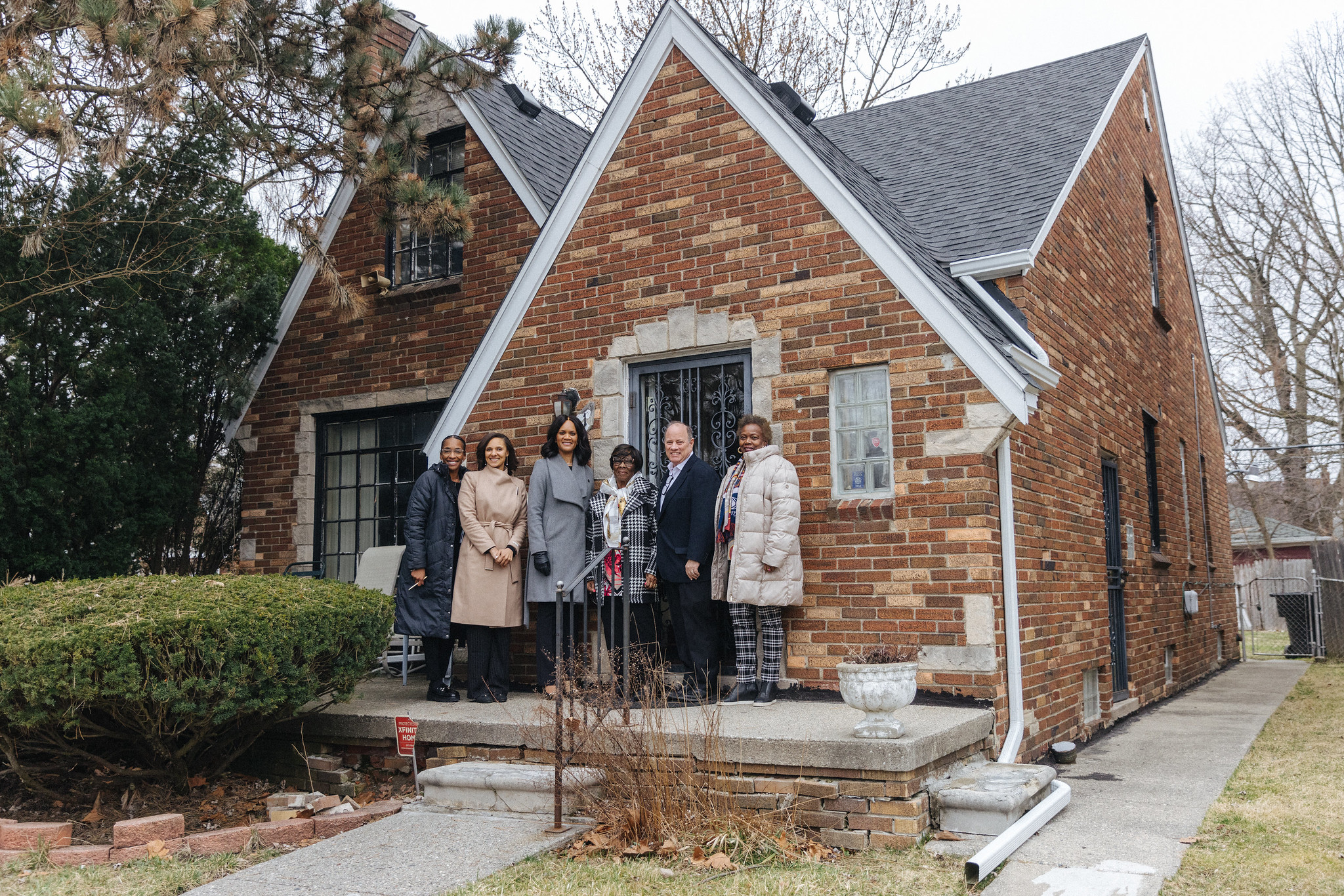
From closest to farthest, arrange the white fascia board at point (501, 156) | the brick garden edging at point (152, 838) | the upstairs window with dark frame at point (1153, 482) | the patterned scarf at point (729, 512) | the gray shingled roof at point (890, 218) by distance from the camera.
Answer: the brick garden edging at point (152, 838)
the patterned scarf at point (729, 512)
the gray shingled roof at point (890, 218)
the white fascia board at point (501, 156)
the upstairs window with dark frame at point (1153, 482)

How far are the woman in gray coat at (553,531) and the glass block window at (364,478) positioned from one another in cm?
328

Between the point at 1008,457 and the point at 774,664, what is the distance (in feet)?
6.44

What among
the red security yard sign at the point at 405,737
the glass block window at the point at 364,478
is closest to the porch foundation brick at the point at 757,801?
the red security yard sign at the point at 405,737

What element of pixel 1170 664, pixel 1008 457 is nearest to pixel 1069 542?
pixel 1008 457

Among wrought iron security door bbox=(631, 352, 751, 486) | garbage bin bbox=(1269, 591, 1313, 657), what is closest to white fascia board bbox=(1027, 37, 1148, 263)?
wrought iron security door bbox=(631, 352, 751, 486)

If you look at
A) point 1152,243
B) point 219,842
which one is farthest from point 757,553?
point 1152,243

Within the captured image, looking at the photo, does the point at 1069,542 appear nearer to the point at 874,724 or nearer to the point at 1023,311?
the point at 1023,311

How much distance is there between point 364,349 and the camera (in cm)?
1044

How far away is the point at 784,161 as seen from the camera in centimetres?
710

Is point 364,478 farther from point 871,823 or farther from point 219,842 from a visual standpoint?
point 871,823

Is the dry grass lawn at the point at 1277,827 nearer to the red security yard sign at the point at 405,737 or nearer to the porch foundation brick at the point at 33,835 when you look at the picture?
the red security yard sign at the point at 405,737

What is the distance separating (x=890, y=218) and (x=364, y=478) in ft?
18.9

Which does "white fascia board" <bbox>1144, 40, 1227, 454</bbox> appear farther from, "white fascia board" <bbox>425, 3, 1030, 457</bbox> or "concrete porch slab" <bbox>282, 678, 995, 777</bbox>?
"concrete porch slab" <bbox>282, 678, 995, 777</bbox>

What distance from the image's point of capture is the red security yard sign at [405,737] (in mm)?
6008
